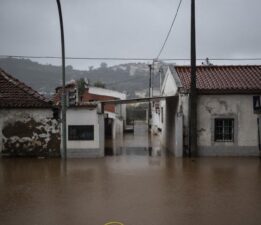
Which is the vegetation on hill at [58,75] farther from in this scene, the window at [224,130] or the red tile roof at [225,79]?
the window at [224,130]

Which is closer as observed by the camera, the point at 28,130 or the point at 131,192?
the point at 131,192

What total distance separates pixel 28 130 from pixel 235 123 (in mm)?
10744

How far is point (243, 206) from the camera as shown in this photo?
9.17 m

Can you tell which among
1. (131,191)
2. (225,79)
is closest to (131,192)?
(131,191)

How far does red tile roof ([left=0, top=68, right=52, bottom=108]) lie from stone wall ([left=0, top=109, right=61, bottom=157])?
1.57 ft

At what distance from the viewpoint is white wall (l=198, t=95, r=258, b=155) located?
60.3ft

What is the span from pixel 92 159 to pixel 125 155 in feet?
8.03

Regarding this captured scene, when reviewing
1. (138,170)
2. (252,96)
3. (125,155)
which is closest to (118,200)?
(138,170)

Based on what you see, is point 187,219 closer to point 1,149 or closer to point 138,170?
point 138,170

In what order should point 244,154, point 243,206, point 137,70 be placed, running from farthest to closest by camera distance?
point 137,70
point 244,154
point 243,206

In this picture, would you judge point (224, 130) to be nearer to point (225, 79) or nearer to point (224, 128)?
point (224, 128)

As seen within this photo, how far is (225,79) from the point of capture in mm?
20031

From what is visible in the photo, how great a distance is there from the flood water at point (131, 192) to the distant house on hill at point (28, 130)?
970mm

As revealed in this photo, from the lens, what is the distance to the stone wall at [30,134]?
17.9m
